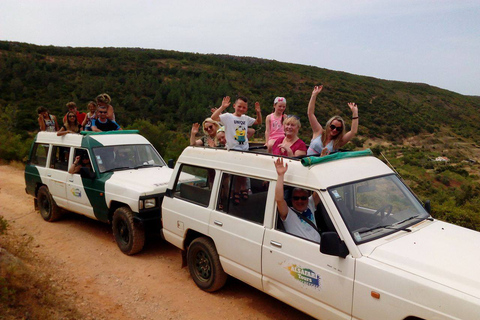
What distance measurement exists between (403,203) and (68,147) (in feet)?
20.8

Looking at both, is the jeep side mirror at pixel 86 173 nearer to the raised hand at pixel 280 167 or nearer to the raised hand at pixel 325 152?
the raised hand at pixel 280 167

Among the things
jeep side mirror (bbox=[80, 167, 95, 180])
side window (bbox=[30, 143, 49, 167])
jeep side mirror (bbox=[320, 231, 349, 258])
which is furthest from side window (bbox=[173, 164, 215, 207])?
side window (bbox=[30, 143, 49, 167])

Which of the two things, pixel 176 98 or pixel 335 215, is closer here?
pixel 335 215

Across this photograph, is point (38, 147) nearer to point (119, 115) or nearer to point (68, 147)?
point (68, 147)

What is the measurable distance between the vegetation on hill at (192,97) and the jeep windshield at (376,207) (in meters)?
12.0

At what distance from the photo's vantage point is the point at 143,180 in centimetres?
605

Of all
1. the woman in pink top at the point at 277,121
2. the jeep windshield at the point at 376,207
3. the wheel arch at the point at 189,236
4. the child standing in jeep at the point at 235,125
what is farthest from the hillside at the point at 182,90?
the jeep windshield at the point at 376,207

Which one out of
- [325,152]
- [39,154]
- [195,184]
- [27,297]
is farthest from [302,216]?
[39,154]

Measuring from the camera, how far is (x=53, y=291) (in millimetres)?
4227

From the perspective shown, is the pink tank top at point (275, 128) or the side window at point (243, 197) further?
the pink tank top at point (275, 128)

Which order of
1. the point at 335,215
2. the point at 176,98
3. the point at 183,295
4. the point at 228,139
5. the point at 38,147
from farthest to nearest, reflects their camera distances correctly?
the point at 176,98
the point at 38,147
the point at 228,139
the point at 183,295
the point at 335,215

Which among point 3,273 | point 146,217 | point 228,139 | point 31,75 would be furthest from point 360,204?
point 31,75

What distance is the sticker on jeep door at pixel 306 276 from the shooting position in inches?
130

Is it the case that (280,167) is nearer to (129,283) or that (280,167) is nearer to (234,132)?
(234,132)
